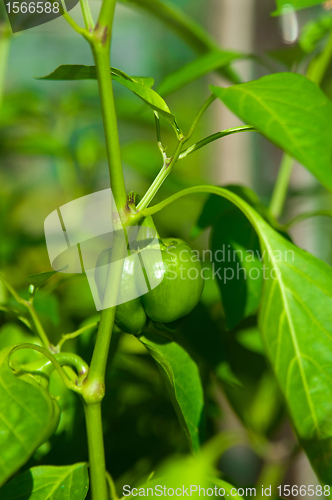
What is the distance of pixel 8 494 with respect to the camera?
29 centimetres

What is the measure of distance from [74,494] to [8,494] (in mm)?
46

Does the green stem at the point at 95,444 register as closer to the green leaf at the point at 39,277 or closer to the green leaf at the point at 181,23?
the green leaf at the point at 39,277

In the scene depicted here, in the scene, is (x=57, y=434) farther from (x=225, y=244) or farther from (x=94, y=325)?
(x=225, y=244)

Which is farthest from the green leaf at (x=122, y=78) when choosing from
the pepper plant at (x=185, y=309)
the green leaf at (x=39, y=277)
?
the green leaf at (x=39, y=277)

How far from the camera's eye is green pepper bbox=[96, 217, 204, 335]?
283 mm

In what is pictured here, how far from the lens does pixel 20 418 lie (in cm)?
22

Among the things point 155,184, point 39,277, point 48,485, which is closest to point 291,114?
point 155,184

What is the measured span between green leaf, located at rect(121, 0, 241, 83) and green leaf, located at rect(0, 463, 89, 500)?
1.48 feet

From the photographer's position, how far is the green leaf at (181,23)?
0.45 meters

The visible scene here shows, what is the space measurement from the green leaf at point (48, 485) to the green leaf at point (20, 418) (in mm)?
87

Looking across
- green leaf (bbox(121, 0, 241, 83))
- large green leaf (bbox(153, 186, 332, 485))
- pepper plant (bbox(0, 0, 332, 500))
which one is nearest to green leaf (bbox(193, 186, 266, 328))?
pepper plant (bbox(0, 0, 332, 500))

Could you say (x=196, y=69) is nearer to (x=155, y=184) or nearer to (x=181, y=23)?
(x=181, y=23)

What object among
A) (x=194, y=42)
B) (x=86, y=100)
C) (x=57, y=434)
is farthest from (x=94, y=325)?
(x=86, y=100)

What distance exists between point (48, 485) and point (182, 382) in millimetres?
122
